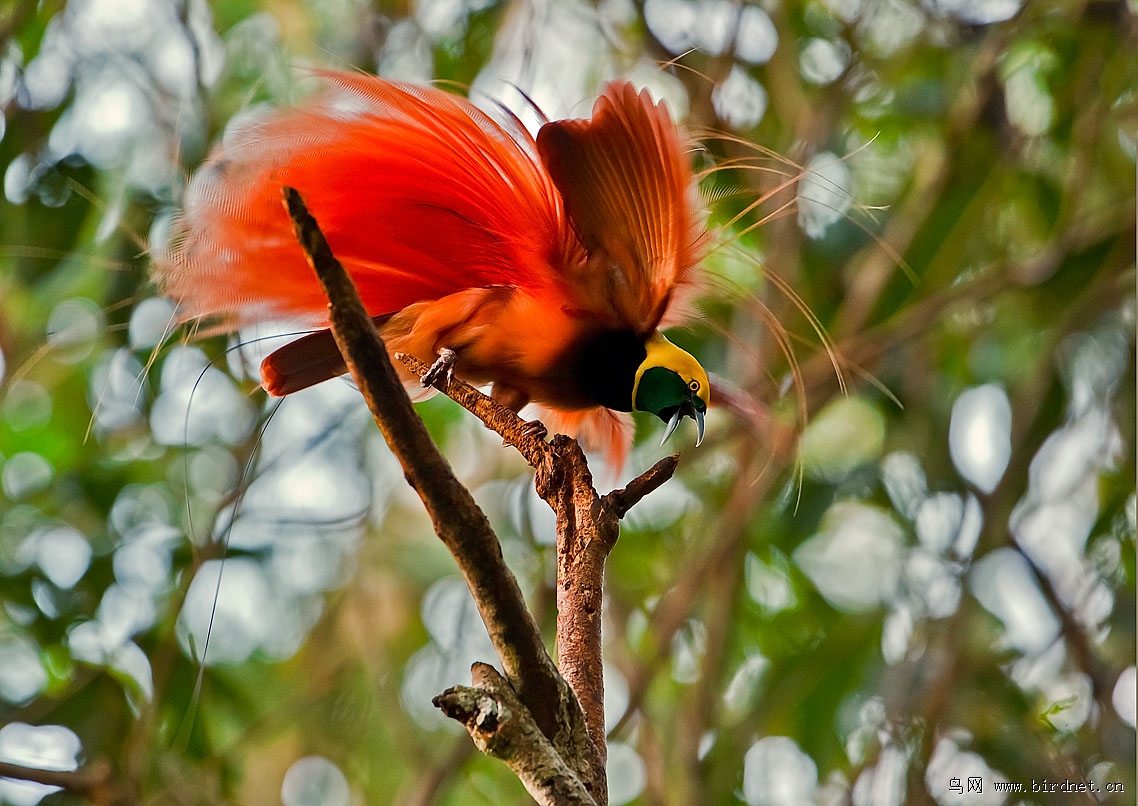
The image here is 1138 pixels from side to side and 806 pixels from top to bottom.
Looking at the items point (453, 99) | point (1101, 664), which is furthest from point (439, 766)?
point (453, 99)

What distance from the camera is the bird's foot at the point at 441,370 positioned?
170 centimetres

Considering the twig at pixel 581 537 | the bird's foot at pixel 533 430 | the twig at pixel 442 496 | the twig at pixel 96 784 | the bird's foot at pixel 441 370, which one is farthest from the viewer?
the twig at pixel 96 784

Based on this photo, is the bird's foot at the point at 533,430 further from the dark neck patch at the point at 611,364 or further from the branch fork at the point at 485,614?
the branch fork at the point at 485,614

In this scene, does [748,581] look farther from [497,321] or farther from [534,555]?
[497,321]

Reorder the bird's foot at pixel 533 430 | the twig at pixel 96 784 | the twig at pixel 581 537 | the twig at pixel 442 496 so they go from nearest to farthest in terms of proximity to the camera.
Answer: the twig at pixel 442 496 < the twig at pixel 581 537 < the bird's foot at pixel 533 430 < the twig at pixel 96 784

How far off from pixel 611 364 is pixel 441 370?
0.26 metres

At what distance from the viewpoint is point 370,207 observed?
62.1 inches

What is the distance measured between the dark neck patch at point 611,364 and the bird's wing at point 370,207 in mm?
138

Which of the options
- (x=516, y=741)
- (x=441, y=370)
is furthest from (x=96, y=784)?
Answer: (x=516, y=741)

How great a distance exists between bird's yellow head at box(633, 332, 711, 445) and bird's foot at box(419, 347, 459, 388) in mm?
281

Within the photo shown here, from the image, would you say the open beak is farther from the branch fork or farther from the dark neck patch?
the branch fork

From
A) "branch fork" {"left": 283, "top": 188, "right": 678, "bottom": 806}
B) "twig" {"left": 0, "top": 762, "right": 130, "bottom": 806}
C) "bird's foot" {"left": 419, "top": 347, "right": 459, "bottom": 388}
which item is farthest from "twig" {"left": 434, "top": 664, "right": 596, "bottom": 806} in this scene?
"twig" {"left": 0, "top": 762, "right": 130, "bottom": 806}

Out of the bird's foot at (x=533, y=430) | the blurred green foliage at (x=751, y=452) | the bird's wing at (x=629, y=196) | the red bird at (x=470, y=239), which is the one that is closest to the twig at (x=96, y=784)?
the blurred green foliage at (x=751, y=452)

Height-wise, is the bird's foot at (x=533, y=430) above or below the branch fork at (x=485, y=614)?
below
